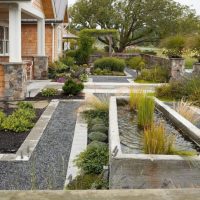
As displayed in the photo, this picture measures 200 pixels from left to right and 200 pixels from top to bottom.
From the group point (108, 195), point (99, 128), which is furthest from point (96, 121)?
point (108, 195)

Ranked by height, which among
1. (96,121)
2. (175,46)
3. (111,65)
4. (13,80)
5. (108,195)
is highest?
(175,46)

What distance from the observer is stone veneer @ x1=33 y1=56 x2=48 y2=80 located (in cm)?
1797

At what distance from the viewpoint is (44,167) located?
552 centimetres

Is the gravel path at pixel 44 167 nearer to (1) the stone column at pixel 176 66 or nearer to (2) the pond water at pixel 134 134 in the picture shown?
(2) the pond water at pixel 134 134

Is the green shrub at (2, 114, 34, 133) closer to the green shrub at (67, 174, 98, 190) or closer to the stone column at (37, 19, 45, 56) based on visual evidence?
the green shrub at (67, 174, 98, 190)

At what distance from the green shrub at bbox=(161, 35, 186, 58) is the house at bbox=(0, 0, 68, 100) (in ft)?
18.6

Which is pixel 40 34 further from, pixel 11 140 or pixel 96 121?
pixel 11 140

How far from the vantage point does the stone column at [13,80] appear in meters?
11.8

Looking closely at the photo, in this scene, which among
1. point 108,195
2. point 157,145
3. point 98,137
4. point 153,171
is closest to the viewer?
point 108,195

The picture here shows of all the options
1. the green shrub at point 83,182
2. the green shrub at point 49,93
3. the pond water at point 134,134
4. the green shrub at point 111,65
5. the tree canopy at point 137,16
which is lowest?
the green shrub at point 83,182

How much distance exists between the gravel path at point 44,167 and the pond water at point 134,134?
961 mm

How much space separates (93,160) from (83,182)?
605 mm

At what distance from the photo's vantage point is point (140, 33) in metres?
45.4

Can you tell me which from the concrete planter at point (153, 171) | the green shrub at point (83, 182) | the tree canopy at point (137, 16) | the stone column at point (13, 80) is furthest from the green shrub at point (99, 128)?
the tree canopy at point (137, 16)
